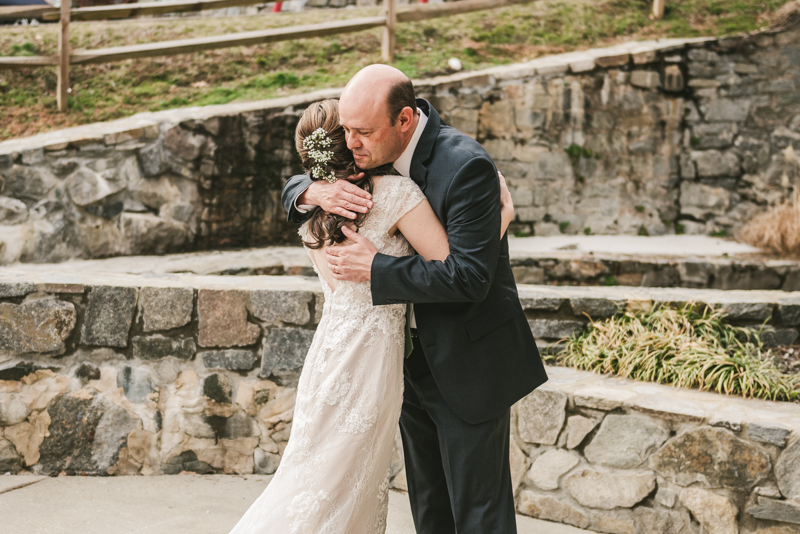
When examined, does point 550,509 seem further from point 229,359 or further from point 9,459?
point 9,459

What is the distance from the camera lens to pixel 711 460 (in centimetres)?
261

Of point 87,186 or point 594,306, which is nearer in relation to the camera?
point 594,306

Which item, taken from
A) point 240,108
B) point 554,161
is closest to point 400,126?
point 240,108

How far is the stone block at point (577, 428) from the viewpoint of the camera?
9.50ft

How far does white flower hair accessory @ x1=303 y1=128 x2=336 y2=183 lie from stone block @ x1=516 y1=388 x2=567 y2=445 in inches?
64.2

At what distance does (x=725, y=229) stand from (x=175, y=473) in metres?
7.64

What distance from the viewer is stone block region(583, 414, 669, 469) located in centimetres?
275

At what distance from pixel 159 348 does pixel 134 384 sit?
0.22 meters

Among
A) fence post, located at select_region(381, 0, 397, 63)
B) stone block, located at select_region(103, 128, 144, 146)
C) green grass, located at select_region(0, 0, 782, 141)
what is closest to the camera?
stone block, located at select_region(103, 128, 144, 146)

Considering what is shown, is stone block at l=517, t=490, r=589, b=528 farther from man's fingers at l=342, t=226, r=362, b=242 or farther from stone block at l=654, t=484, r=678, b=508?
man's fingers at l=342, t=226, r=362, b=242

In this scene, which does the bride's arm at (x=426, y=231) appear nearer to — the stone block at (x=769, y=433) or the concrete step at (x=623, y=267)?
the stone block at (x=769, y=433)

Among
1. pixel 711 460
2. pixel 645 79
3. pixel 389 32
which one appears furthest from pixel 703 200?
pixel 711 460

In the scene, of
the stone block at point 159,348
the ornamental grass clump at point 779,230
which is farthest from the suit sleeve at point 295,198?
the ornamental grass clump at point 779,230

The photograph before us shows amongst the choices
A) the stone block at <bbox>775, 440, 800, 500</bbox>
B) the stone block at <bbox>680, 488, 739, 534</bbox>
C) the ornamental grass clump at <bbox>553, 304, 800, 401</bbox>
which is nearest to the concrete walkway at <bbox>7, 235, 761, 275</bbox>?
the ornamental grass clump at <bbox>553, 304, 800, 401</bbox>
